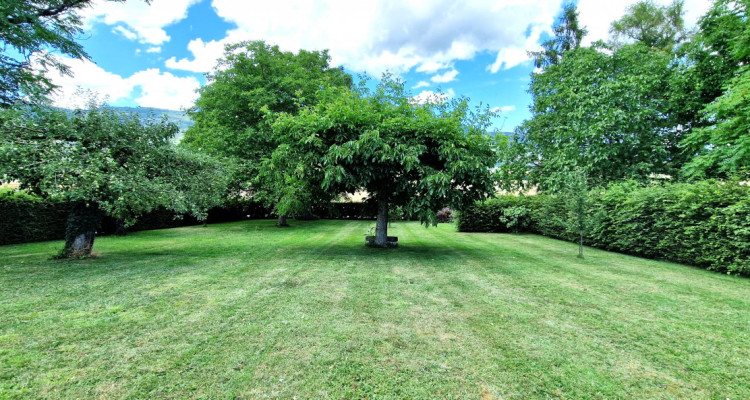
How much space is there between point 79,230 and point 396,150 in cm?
782

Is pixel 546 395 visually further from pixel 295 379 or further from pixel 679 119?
pixel 679 119

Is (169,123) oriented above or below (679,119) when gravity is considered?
below

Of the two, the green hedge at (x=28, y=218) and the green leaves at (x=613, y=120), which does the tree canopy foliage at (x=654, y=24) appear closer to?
the green leaves at (x=613, y=120)

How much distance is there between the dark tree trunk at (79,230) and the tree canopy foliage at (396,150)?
4.42m

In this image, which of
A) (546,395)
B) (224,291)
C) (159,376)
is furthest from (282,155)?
(546,395)

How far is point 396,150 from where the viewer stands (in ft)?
24.6

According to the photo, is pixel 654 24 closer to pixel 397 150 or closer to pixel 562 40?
pixel 562 40

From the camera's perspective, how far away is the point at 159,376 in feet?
7.77

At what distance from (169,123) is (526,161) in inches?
683

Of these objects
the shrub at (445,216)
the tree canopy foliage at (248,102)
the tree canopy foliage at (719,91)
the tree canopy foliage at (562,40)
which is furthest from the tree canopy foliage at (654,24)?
the tree canopy foliage at (248,102)

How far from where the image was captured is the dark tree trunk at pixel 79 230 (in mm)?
7043

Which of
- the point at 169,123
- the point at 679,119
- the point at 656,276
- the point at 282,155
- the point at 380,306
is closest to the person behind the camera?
the point at 380,306

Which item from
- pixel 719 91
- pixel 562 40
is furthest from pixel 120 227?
pixel 562 40

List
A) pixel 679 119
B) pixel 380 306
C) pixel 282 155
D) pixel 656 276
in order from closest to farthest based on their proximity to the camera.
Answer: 1. pixel 380 306
2. pixel 656 276
3. pixel 282 155
4. pixel 679 119
